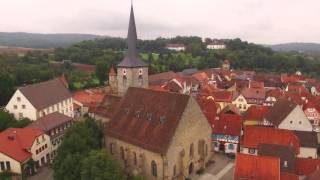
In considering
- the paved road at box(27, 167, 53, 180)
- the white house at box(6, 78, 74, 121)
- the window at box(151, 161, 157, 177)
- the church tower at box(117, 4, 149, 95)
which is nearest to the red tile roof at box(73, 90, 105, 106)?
the white house at box(6, 78, 74, 121)

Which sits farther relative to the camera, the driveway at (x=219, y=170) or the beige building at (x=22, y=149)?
the beige building at (x=22, y=149)

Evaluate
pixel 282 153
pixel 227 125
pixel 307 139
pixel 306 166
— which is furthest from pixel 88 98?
pixel 306 166

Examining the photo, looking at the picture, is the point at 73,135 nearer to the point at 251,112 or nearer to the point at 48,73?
the point at 251,112

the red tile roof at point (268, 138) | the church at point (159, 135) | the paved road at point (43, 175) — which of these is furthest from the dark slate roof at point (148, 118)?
the red tile roof at point (268, 138)

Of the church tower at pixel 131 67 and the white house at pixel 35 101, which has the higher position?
the church tower at pixel 131 67

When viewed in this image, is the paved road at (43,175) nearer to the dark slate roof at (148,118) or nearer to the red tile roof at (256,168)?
the dark slate roof at (148,118)

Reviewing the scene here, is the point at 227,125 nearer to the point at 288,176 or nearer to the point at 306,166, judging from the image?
the point at 306,166

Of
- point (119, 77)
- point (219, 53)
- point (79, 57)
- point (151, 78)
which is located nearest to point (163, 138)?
point (119, 77)

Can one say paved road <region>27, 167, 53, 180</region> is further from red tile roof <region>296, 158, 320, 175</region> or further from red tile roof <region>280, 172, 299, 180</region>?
red tile roof <region>296, 158, 320, 175</region>
